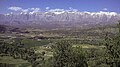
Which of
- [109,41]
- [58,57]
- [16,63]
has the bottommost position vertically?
[16,63]

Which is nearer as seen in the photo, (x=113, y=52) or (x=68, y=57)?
(x=113, y=52)

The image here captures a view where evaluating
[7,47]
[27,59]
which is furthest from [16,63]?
[7,47]

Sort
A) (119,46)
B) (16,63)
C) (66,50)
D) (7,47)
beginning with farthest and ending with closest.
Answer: (7,47) → (16,63) → (66,50) → (119,46)

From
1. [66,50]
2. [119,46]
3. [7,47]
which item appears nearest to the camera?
[119,46]

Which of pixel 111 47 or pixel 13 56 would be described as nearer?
pixel 111 47

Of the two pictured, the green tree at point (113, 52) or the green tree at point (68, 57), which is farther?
the green tree at point (68, 57)

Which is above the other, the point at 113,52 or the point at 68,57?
the point at 113,52

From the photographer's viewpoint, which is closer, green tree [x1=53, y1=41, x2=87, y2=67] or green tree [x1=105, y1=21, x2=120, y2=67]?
green tree [x1=105, y1=21, x2=120, y2=67]

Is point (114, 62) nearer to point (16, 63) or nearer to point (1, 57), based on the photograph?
point (16, 63)

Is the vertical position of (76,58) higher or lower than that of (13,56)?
higher

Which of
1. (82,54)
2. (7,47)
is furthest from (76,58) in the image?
(7,47)
